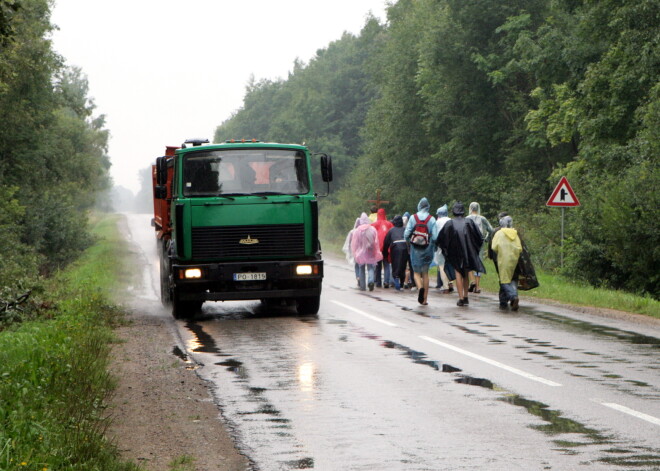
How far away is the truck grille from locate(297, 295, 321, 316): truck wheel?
886mm

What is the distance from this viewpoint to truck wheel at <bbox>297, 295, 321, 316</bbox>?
16.9 metres

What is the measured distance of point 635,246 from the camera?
2184cm

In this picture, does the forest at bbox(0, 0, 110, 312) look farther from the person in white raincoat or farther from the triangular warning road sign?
the triangular warning road sign

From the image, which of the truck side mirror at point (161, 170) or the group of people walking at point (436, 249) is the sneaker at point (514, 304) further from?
the truck side mirror at point (161, 170)

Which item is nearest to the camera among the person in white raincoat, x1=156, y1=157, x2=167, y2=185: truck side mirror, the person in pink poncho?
x1=156, y1=157, x2=167, y2=185: truck side mirror

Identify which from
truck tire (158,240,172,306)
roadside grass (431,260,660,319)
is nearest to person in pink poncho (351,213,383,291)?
roadside grass (431,260,660,319)

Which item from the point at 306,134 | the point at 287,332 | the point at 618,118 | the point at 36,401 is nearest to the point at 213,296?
the point at 287,332

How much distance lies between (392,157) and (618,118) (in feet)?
79.6

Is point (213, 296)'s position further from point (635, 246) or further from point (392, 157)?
point (392, 157)

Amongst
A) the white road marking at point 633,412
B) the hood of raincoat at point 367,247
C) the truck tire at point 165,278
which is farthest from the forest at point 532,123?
the white road marking at point 633,412

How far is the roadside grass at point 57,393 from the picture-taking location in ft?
19.6

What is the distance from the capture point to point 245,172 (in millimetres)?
16656

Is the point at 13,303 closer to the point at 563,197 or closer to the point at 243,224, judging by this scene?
the point at 243,224

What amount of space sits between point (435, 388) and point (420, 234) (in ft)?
33.4
